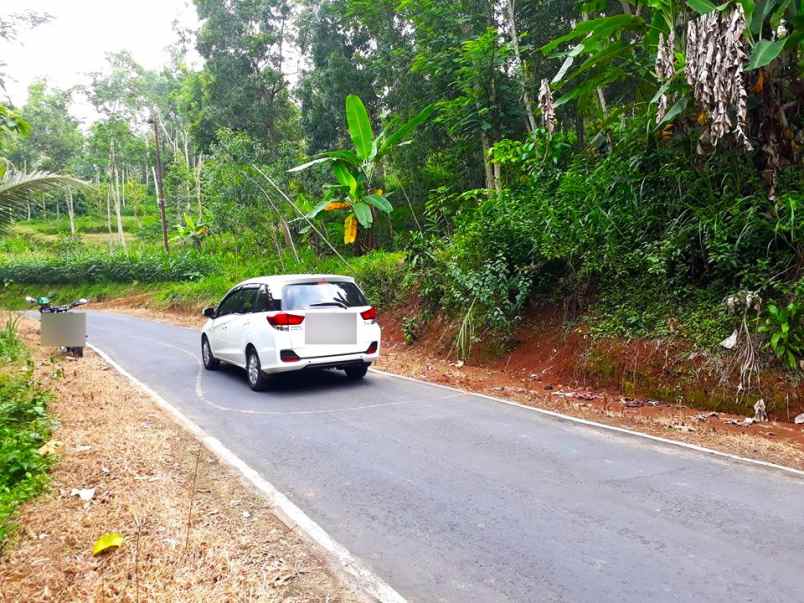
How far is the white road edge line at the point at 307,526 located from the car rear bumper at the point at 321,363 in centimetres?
168

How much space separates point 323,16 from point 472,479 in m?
20.6

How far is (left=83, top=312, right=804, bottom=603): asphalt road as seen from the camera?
10.8 feet

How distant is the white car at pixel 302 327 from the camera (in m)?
8.14

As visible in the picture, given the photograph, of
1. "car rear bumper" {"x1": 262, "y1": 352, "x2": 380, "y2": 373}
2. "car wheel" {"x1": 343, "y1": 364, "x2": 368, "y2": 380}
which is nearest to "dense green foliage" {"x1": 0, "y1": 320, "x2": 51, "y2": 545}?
"car rear bumper" {"x1": 262, "y1": 352, "x2": 380, "y2": 373}

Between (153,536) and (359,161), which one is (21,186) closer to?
(153,536)

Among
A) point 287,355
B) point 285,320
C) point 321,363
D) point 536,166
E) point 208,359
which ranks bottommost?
point 208,359

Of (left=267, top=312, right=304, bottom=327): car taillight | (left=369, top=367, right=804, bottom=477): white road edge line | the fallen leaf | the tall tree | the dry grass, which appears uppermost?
the tall tree

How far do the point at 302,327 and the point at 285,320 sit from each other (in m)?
0.26

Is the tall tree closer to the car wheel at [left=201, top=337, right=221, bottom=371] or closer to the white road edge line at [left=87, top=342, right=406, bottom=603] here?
the car wheel at [left=201, top=337, right=221, bottom=371]

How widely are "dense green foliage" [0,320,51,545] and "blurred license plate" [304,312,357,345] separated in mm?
3336

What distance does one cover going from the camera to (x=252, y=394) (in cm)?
847

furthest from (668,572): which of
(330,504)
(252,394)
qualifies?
(252,394)

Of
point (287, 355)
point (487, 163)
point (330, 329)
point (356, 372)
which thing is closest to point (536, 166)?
point (487, 163)

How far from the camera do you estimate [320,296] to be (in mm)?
8461
